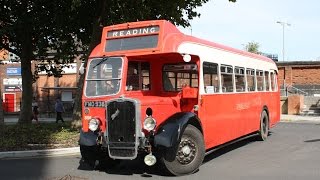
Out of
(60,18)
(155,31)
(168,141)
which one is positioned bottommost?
(168,141)

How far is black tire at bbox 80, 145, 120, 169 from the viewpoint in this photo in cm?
1005

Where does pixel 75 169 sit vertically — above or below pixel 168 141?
below

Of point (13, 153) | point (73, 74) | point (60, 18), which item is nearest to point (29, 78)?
point (60, 18)

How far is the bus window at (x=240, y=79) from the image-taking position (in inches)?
515

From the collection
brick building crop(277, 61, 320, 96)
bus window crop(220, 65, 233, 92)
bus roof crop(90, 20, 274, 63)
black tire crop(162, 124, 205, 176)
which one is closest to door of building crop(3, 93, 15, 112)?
brick building crop(277, 61, 320, 96)

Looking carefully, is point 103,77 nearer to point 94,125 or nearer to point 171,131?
point 94,125

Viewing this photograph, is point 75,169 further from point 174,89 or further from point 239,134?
point 239,134

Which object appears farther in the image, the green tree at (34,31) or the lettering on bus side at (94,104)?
the green tree at (34,31)

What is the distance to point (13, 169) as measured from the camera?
10891 millimetres

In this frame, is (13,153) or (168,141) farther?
(13,153)

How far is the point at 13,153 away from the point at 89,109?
4003 millimetres

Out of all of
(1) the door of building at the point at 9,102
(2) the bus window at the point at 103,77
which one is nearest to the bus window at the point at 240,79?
(2) the bus window at the point at 103,77

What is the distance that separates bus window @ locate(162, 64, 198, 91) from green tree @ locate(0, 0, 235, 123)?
21.5 ft

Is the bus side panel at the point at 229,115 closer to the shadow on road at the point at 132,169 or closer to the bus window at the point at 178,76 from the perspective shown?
the bus window at the point at 178,76
